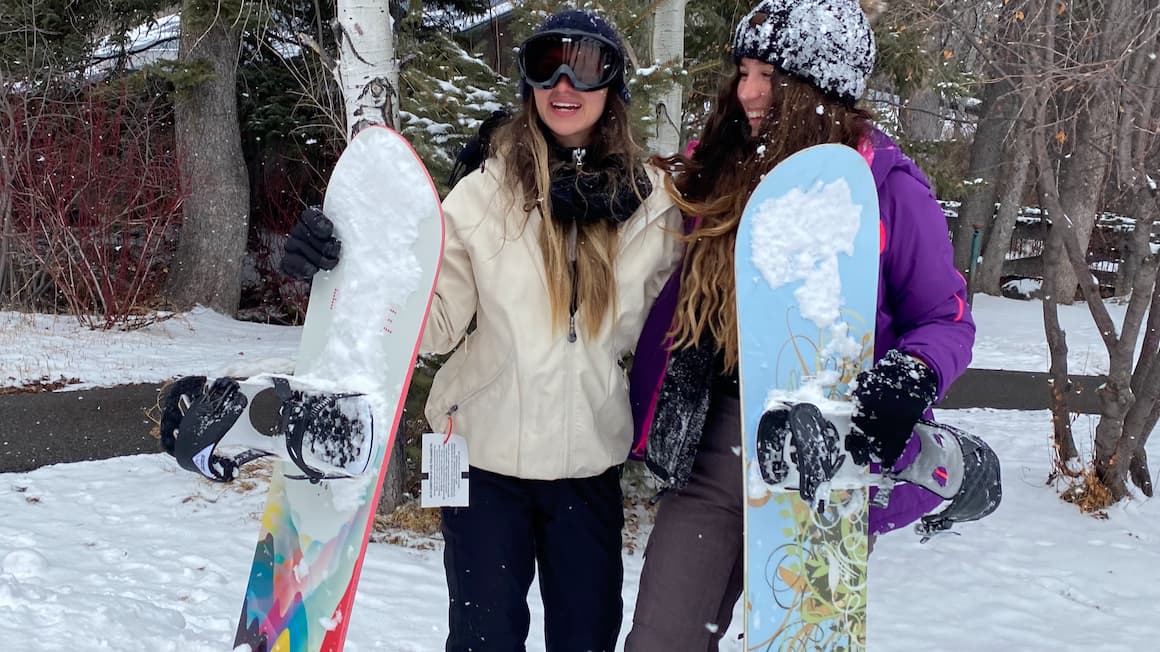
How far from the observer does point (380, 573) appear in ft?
11.4

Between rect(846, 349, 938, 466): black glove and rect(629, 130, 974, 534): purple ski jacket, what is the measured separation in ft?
0.14

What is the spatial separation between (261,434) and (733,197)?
1157mm

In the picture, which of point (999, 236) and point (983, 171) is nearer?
point (983, 171)

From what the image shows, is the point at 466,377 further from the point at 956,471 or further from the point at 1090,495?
the point at 1090,495

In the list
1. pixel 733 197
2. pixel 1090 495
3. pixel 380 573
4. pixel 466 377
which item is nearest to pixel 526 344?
pixel 466 377

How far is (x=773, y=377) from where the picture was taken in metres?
1.81

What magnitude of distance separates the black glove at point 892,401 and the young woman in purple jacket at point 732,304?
97 millimetres

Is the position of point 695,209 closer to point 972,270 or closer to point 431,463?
point 431,463

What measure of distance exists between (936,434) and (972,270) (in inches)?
445

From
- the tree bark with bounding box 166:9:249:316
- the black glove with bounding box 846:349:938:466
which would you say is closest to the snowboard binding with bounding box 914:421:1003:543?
the black glove with bounding box 846:349:938:466

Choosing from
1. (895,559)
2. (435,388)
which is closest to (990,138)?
(895,559)

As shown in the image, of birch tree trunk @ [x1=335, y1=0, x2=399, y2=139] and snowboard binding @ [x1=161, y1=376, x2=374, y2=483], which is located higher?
birch tree trunk @ [x1=335, y1=0, x2=399, y2=139]

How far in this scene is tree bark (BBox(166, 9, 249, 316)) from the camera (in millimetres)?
9117

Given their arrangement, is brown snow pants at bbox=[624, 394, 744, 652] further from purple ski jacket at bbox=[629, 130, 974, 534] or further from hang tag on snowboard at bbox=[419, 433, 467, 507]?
hang tag on snowboard at bbox=[419, 433, 467, 507]
